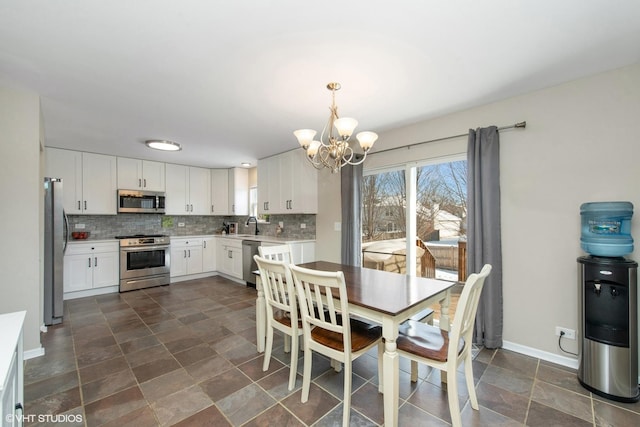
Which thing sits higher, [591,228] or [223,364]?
[591,228]

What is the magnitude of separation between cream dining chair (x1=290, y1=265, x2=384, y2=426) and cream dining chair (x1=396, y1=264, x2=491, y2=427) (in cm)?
24

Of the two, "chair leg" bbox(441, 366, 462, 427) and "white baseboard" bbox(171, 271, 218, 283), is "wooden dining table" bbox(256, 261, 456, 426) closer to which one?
"chair leg" bbox(441, 366, 462, 427)

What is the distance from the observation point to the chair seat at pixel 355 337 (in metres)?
1.77

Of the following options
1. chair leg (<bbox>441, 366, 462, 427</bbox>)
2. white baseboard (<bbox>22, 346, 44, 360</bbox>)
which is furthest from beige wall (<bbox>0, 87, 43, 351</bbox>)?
chair leg (<bbox>441, 366, 462, 427</bbox>)

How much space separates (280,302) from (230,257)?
3.56 m

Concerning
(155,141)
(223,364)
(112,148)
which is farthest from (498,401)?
(112,148)

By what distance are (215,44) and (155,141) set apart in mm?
2704

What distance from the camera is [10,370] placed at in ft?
3.22

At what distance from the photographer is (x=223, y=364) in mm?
2361

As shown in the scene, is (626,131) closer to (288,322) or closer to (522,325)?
(522,325)

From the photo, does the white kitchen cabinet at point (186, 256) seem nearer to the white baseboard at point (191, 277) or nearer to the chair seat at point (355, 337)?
the white baseboard at point (191, 277)

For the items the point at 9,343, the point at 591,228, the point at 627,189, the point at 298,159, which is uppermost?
the point at 298,159

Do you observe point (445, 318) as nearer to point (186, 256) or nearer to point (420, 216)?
point (420, 216)

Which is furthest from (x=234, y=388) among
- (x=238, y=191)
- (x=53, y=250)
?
(x=238, y=191)
